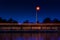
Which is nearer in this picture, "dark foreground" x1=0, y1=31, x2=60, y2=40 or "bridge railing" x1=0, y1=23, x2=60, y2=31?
"dark foreground" x1=0, y1=31, x2=60, y2=40

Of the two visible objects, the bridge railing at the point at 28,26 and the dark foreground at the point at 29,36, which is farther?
the bridge railing at the point at 28,26

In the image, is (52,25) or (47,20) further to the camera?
(47,20)

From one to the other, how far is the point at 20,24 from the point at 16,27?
731 millimetres

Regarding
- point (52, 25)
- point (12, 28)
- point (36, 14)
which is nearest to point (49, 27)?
point (52, 25)

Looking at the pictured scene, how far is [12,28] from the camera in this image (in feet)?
101

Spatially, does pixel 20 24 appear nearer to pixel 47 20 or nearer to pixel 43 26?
pixel 43 26

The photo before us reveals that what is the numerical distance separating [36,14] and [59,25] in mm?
4041

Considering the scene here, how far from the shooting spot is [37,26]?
1214 inches

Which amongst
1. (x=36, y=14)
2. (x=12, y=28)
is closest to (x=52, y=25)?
(x=36, y=14)

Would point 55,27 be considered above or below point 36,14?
below

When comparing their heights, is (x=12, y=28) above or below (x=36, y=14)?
below

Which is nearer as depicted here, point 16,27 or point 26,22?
point 16,27

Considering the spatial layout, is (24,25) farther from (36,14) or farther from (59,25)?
(59,25)

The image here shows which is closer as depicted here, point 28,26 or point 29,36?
point 29,36
